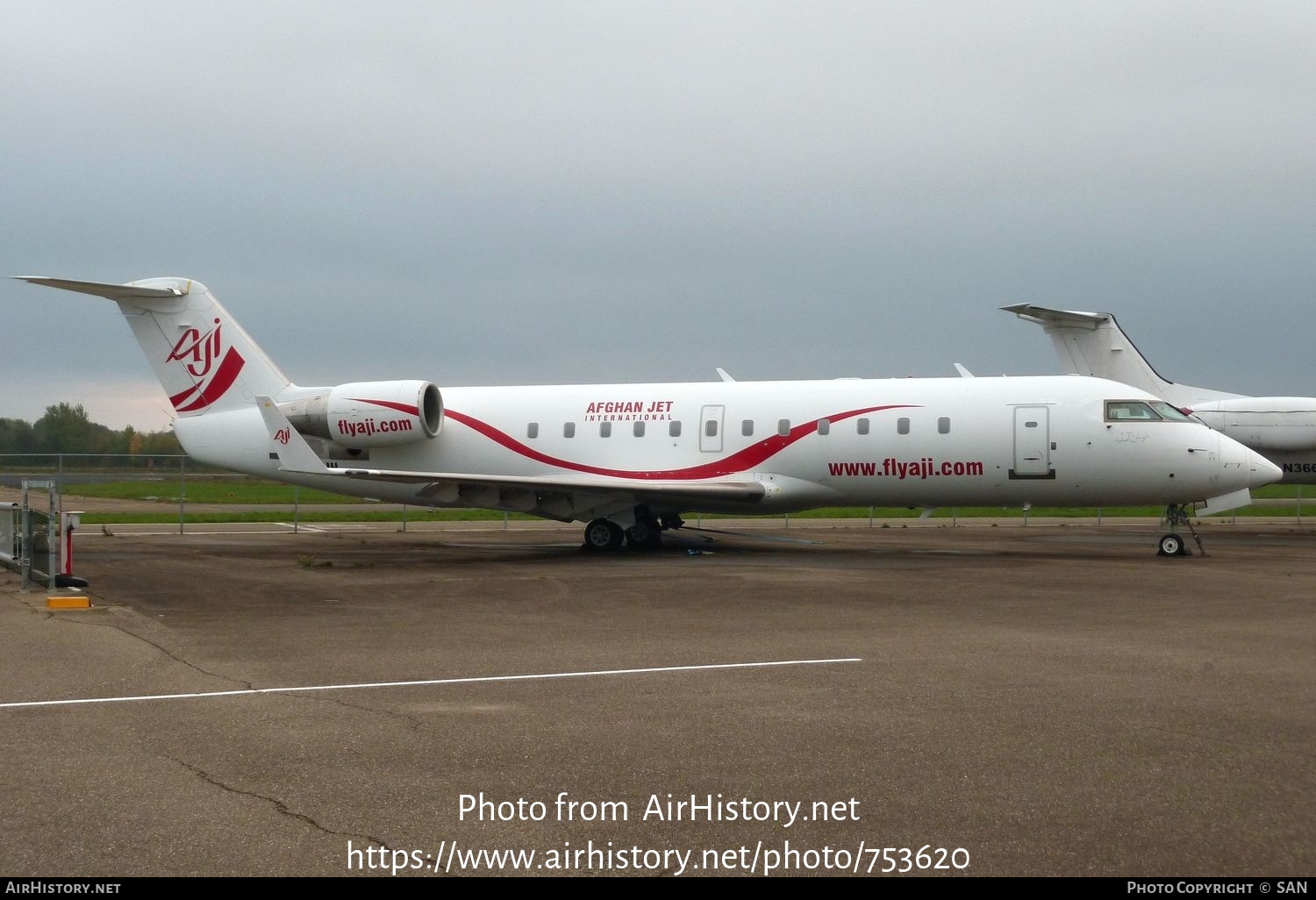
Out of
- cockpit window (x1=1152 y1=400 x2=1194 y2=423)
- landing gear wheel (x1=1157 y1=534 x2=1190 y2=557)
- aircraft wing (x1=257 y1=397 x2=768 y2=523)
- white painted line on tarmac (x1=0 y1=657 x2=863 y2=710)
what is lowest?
white painted line on tarmac (x1=0 y1=657 x2=863 y2=710)

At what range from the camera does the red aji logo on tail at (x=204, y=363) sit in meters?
23.7

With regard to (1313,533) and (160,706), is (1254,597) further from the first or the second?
(1313,533)

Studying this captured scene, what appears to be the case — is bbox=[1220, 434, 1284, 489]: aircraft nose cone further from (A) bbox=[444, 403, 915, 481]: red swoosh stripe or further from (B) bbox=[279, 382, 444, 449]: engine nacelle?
(B) bbox=[279, 382, 444, 449]: engine nacelle

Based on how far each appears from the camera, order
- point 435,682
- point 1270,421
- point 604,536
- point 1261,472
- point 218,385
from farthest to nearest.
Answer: point 1270,421 → point 218,385 → point 604,536 → point 1261,472 → point 435,682

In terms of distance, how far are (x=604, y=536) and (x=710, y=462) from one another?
7.82 ft

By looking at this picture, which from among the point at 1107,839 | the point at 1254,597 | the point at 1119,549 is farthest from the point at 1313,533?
the point at 1107,839

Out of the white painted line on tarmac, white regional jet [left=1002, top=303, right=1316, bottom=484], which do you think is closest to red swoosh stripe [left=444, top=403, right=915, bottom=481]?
white regional jet [left=1002, top=303, right=1316, bottom=484]

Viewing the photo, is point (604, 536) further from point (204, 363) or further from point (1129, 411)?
point (1129, 411)

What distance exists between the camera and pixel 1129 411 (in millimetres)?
19797

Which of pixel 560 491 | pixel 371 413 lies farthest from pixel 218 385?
pixel 560 491

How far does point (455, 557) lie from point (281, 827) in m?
16.6

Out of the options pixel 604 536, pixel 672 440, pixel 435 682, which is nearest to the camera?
pixel 435 682

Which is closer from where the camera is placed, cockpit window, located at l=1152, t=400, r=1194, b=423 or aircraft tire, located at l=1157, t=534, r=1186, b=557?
cockpit window, located at l=1152, t=400, r=1194, b=423

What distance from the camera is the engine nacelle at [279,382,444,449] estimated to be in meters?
22.9
